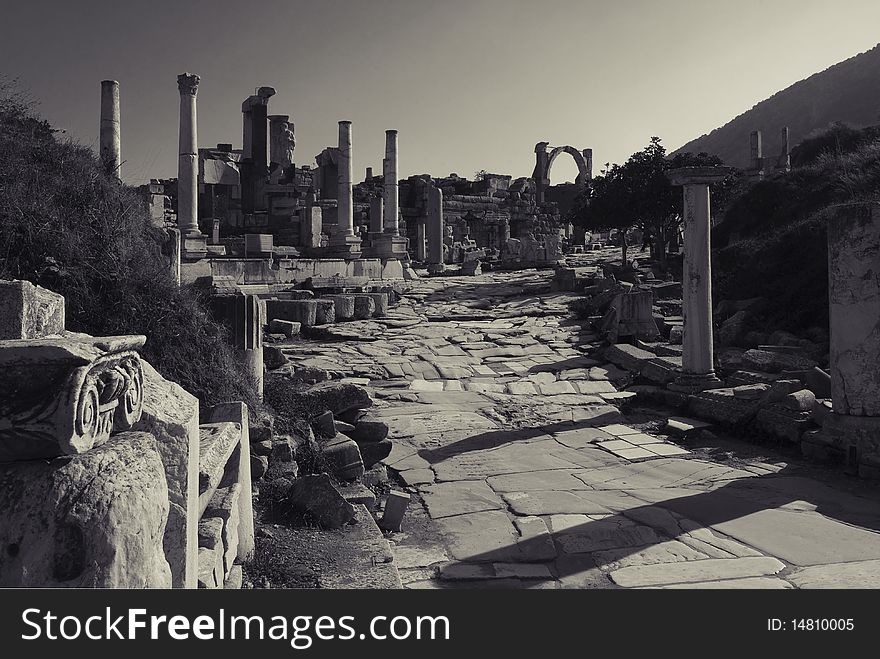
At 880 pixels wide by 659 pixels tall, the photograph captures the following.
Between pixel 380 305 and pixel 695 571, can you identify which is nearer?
pixel 695 571

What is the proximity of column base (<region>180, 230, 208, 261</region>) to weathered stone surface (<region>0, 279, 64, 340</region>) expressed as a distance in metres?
14.6

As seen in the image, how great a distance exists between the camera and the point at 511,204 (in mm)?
45500

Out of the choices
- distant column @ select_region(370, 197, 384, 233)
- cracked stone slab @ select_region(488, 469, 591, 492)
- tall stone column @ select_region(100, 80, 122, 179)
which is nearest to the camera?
cracked stone slab @ select_region(488, 469, 591, 492)

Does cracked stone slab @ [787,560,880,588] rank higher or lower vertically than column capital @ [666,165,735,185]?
lower

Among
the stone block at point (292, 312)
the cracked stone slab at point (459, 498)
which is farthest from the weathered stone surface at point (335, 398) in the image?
the stone block at point (292, 312)

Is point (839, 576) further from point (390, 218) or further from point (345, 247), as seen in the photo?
point (390, 218)

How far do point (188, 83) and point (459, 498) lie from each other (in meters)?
17.1

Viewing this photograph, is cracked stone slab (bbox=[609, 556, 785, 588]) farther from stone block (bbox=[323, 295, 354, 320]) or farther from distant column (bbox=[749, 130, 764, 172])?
distant column (bbox=[749, 130, 764, 172])

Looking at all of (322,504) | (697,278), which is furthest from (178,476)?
(697,278)

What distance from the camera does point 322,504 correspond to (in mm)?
4559

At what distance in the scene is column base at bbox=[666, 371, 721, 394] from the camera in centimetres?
905

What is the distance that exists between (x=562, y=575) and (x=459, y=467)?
244 centimetres

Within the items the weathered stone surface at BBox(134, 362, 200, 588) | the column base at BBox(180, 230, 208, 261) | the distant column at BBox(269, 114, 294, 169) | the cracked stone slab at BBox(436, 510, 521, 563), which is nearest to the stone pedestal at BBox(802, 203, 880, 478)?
the cracked stone slab at BBox(436, 510, 521, 563)
